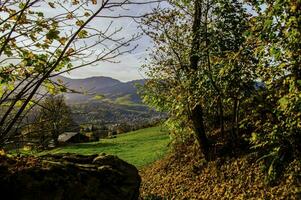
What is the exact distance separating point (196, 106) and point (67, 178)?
462 inches

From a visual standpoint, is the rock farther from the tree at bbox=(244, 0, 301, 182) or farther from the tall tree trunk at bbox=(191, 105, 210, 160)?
the tall tree trunk at bbox=(191, 105, 210, 160)

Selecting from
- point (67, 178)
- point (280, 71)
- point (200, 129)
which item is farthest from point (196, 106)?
point (67, 178)

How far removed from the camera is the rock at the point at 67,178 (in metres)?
7.99

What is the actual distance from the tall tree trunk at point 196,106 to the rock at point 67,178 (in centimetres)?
944

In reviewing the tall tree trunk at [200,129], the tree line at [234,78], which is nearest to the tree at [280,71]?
the tree line at [234,78]

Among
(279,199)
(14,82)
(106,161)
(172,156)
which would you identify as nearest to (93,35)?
(14,82)

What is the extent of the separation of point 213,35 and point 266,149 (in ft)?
16.8

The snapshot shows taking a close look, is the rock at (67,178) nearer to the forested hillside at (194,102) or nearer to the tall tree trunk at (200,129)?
the forested hillside at (194,102)

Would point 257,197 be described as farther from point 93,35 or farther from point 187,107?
point 93,35

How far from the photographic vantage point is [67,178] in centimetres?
862

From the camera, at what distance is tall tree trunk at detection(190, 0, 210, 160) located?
1873 centimetres

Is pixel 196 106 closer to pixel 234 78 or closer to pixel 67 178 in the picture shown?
pixel 234 78

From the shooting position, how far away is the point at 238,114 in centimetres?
1747

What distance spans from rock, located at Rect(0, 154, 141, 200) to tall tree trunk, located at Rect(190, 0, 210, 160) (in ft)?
31.0
